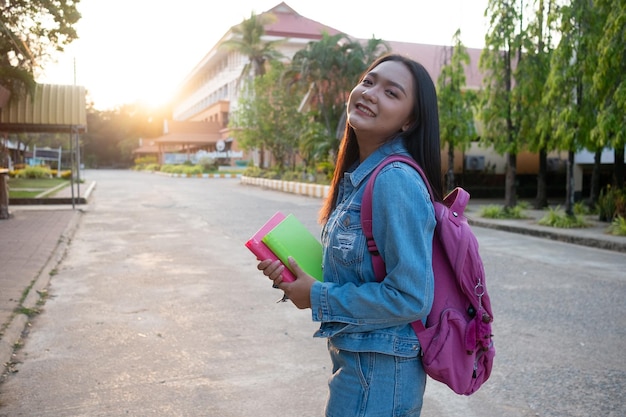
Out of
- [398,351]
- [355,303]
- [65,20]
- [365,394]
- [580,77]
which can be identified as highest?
[65,20]

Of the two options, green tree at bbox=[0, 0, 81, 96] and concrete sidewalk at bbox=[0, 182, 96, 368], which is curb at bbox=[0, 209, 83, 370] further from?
green tree at bbox=[0, 0, 81, 96]

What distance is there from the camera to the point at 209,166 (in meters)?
47.4

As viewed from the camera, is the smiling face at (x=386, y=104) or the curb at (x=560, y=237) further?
the curb at (x=560, y=237)

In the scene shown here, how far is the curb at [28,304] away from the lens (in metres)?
4.45

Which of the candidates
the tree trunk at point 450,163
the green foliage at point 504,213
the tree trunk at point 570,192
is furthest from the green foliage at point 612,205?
the tree trunk at point 450,163

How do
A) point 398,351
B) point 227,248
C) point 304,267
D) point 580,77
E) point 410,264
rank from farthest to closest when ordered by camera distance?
point 580,77 → point 227,248 → point 304,267 → point 398,351 → point 410,264

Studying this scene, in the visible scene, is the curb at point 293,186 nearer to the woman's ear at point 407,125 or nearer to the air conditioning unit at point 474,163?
the air conditioning unit at point 474,163

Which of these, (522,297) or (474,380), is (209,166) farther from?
(474,380)

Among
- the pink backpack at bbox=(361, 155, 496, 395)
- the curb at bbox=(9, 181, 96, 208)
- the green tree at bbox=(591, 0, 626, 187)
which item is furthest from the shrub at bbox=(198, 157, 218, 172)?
the pink backpack at bbox=(361, 155, 496, 395)

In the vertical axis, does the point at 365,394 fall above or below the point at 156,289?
above

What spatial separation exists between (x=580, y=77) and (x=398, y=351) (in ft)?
42.1

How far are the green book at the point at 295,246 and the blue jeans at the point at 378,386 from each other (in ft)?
0.88

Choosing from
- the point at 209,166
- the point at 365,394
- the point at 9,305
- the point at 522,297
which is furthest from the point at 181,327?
the point at 209,166

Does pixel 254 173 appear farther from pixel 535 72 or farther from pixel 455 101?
pixel 535 72
